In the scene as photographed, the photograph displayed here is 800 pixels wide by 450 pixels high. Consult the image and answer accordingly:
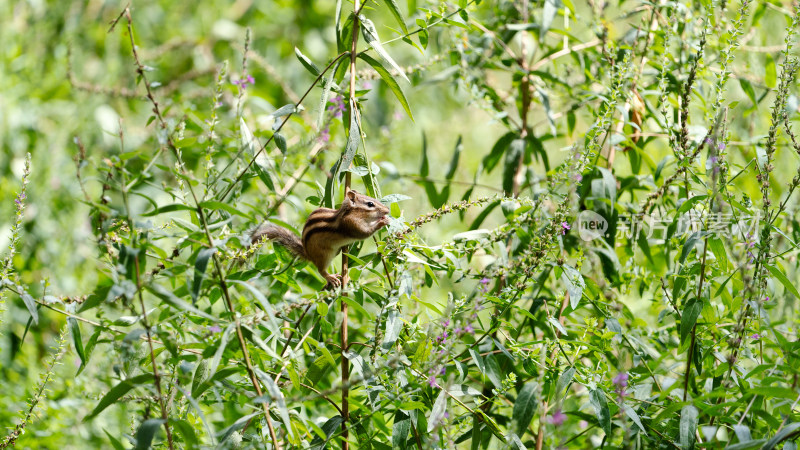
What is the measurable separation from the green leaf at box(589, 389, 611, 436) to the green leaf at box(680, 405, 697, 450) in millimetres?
120

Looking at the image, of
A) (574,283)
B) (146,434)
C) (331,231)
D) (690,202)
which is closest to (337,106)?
(331,231)

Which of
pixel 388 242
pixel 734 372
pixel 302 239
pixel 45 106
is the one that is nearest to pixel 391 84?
pixel 388 242

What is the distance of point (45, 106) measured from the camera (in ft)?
12.6

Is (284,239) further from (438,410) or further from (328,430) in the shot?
(438,410)

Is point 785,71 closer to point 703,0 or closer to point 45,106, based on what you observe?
point 703,0

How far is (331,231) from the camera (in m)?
1.59

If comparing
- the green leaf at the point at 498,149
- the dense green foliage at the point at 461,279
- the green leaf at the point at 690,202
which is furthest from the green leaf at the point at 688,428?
the green leaf at the point at 498,149

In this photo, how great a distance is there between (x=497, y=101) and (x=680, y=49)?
1.67ft

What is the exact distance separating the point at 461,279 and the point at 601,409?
33 cm

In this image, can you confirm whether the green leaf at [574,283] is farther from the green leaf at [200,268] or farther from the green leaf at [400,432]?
the green leaf at [200,268]

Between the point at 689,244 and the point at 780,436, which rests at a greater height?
the point at 689,244

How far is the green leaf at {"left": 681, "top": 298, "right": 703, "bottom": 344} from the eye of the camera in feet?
4.45

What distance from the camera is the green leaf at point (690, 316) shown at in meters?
1.36

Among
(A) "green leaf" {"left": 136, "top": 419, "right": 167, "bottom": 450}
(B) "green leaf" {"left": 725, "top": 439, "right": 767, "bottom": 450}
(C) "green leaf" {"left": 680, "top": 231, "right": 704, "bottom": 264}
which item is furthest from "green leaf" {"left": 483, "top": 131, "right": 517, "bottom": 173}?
(A) "green leaf" {"left": 136, "top": 419, "right": 167, "bottom": 450}
